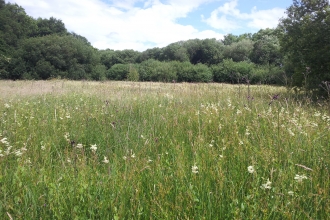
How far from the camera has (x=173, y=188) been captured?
223 centimetres

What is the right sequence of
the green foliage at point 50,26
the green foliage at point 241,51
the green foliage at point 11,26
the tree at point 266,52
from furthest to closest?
the green foliage at point 241,51 < the green foliage at point 50,26 < the tree at point 266,52 < the green foliage at point 11,26

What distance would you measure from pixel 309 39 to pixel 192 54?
2723 inches

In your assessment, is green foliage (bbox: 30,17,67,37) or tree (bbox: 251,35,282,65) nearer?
tree (bbox: 251,35,282,65)

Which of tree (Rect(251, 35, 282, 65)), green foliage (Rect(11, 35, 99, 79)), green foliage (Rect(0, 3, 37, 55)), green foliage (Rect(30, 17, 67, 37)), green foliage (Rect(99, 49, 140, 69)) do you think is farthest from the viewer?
green foliage (Rect(99, 49, 140, 69))

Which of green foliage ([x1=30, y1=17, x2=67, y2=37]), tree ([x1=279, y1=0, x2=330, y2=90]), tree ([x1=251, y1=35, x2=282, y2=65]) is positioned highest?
green foliage ([x1=30, y1=17, x2=67, y2=37])

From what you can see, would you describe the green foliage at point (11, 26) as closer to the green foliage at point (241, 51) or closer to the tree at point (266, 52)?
the tree at point (266, 52)

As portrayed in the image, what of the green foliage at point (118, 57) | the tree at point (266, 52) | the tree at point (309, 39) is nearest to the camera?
the tree at point (309, 39)

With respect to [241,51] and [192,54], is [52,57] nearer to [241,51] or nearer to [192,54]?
[241,51]

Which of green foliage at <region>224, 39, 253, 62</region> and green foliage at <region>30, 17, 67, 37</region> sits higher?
green foliage at <region>30, 17, 67, 37</region>

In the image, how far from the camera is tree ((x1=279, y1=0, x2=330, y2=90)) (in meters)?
12.3

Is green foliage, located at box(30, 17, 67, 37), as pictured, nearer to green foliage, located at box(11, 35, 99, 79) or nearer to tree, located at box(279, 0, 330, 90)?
green foliage, located at box(11, 35, 99, 79)

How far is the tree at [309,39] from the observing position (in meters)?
12.3

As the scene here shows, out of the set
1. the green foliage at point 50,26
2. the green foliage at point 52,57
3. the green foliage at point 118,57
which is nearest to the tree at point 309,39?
the green foliage at point 52,57

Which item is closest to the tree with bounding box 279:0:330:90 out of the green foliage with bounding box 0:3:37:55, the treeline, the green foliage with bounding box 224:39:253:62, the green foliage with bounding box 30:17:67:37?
the treeline
